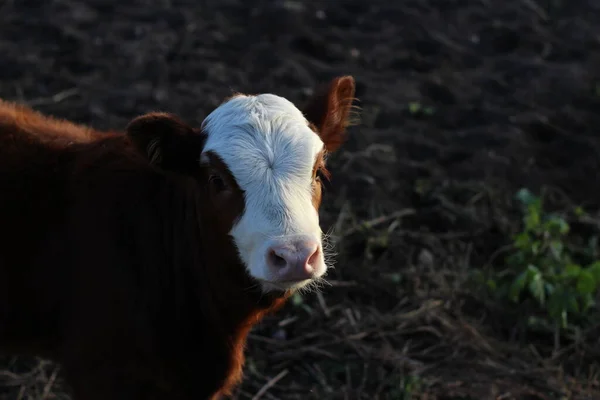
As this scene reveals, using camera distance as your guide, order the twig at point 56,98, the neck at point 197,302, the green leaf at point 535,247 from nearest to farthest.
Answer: the neck at point 197,302 < the green leaf at point 535,247 < the twig at point 56,98

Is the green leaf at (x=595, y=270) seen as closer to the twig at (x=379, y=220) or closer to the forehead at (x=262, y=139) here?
the twig at (x=379, y=220)

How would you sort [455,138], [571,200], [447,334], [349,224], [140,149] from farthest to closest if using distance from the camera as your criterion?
[455,138] → [571,200] → [349,224] → [447,334] → [140,149]

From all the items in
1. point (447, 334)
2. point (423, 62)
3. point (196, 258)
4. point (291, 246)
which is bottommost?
point (447, 334)

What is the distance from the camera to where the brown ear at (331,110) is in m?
3.86

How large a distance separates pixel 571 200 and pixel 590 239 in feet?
1.78

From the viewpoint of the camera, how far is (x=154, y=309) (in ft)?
12.1

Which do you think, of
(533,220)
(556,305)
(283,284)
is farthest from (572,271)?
(283,284)

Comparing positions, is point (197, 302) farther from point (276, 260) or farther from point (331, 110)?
point (331, 110)

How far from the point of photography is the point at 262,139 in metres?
3.46

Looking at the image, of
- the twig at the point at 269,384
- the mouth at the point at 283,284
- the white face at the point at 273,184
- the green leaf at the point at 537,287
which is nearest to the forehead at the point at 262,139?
the white face at the point at 273,184

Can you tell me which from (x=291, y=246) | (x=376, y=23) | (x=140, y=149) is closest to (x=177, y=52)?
(x=376, y=23)

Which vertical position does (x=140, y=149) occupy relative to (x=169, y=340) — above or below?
above

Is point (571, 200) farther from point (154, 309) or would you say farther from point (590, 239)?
point (154, 309)

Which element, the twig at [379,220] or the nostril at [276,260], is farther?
the twig at [379,220]
